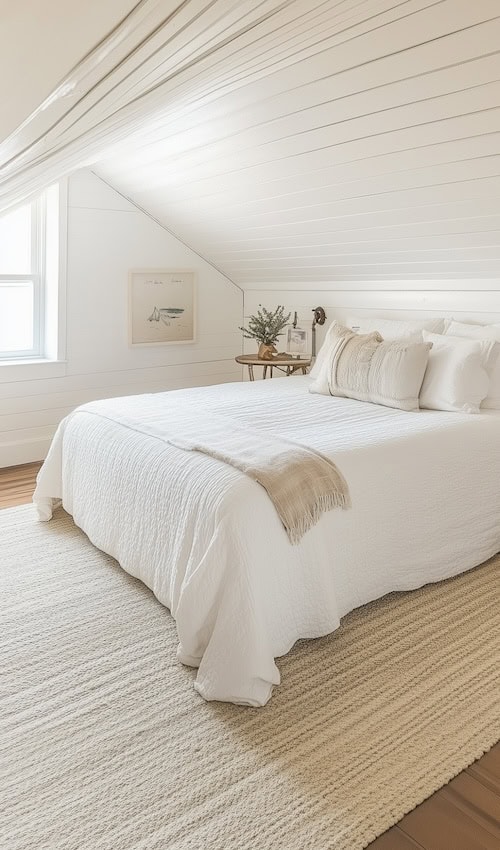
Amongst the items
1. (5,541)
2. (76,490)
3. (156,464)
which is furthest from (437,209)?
(5,541)

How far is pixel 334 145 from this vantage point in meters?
3.06

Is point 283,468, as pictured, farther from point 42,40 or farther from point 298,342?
point 298,342

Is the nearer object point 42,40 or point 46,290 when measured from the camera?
point 42,40

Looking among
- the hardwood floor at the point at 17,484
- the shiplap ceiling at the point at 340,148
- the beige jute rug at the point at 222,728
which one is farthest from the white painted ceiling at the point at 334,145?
the hardwood floor at the point at 17,484

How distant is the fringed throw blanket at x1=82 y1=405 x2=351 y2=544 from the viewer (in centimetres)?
216

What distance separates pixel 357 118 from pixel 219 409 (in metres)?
1.35

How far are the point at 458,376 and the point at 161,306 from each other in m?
2.45

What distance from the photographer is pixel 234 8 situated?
0.78 meters

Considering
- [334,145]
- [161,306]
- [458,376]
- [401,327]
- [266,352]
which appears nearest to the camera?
[334,145]

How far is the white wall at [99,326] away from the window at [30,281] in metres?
0.10

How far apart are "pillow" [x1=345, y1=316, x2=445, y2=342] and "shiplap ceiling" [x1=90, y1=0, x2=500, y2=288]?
302mm

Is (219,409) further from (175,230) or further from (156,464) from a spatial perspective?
(175,230)

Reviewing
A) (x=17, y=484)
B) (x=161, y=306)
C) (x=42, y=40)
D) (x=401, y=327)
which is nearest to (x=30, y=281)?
(x=161, y=306)

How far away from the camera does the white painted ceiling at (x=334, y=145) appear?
6.77ft
